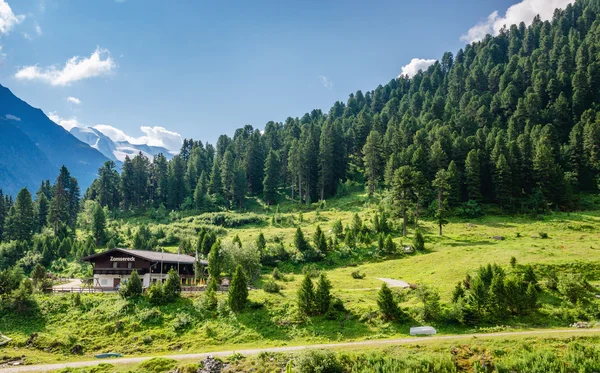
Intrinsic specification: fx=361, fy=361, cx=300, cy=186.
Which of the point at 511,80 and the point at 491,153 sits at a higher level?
the point at 511,80

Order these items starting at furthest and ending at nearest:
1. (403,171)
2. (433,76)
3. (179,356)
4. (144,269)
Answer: (433,76), (403,171), (144,269), (179,356)

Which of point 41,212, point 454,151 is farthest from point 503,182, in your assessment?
point 41,212

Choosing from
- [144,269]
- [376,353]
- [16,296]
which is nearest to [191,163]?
[144,269]

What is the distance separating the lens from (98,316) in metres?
41.3

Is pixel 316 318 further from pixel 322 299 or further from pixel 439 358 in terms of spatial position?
pixel 439 358

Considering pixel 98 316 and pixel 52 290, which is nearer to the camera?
pixel 98 316

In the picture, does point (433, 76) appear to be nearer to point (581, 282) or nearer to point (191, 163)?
point (191, 163)

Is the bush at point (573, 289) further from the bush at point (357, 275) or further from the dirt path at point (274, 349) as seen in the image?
the bush at point (357, 275)

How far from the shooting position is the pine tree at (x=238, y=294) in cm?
3978

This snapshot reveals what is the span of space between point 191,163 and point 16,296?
91495 mm

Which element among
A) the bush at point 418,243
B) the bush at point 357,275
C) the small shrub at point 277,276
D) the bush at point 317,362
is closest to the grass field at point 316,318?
the bush at point 357,275

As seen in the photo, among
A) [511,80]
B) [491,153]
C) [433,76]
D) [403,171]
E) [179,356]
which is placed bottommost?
[179,356]

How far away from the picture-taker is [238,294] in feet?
132

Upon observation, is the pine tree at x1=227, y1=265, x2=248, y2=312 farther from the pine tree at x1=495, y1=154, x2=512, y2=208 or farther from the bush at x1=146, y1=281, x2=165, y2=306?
the pine tree at x1=495, y1=154, x2=512, y2=208
